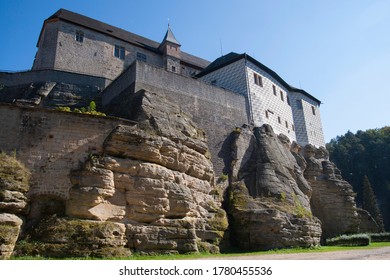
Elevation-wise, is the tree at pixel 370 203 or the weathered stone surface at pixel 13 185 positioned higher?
the tree at pixel 370 203

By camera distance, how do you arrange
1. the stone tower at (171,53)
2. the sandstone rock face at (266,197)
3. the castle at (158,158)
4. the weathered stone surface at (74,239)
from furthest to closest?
the stone tower at (171,53) < the sandstone rock face at (266,197) < the castle at (158,158) < the weathered stone surface at (74,239)

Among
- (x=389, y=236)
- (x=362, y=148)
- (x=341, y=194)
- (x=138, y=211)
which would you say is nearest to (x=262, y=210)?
(x=138, y=211)

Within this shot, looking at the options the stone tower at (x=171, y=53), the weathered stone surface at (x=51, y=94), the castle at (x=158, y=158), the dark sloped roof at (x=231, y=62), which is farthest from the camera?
the stone tower at (x=171, y=53)

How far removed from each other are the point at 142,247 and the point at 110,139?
493 cm

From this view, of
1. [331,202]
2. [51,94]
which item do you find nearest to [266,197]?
[331,202]

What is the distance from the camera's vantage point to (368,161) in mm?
64312

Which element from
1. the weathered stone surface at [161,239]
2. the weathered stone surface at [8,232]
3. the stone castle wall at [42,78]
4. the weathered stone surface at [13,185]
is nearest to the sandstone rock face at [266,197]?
the weathered stone surface at [161,239]

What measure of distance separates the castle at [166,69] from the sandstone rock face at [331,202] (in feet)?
12.1

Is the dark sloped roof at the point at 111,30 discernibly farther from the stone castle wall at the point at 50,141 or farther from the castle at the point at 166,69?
the stone castle wall at the point at 50,141

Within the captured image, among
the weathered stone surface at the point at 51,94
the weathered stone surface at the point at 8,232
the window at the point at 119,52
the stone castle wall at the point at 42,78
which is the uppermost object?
the window at the point at 119,52

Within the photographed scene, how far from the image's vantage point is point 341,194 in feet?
100

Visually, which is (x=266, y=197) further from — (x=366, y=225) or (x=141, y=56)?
(x=141, y=56)

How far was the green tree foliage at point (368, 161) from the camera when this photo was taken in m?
60.7

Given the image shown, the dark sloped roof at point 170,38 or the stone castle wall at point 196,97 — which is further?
the dark sloped roof at point 170,38
